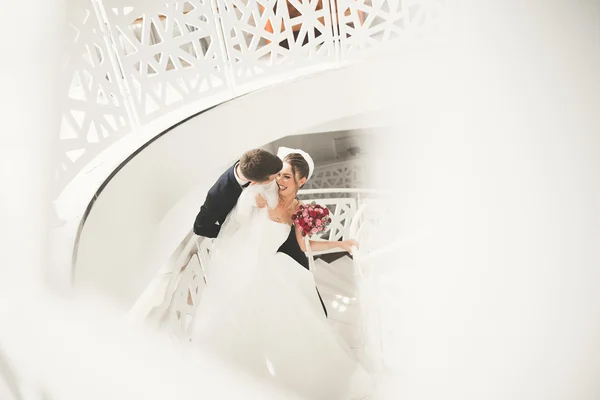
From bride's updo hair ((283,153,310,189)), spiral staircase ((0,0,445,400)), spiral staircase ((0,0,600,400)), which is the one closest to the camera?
spiral staircase ((0,0,600,400))

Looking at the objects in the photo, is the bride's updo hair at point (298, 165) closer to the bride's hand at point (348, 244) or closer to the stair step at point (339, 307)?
the bride's hand at point (348, 244)

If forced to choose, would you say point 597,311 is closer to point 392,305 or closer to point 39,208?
point 392,305

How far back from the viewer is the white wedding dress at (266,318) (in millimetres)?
2031

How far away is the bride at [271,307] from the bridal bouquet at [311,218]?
0.04m

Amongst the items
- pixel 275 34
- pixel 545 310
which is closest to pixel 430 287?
pixel 545 310

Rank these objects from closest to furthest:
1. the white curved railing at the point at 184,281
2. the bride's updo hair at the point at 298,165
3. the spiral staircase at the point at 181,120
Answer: the spiral staircase at the point at 181,120
the white curved railing at the point at 184,281
the bride's updo hair at the point at 298,165

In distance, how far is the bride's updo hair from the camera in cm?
210

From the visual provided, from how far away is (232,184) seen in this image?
2049 mm

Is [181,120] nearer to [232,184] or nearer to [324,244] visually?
[232,184]

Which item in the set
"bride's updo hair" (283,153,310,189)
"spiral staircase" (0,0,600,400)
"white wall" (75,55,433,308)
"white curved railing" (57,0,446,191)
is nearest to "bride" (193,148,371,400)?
"bride's updo hair" (283,153,310,189)

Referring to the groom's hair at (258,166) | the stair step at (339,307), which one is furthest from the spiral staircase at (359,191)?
the groom's hair at (258,166)

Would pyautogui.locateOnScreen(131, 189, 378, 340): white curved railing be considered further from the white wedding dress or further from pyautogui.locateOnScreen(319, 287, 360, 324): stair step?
pyautogui.locateOnScreen(319, 287, 360, 324): stair step

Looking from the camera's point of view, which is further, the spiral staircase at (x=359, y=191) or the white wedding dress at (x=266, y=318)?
the white wedding dress at (x=266, y=318)

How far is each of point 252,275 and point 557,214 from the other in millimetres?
1458
